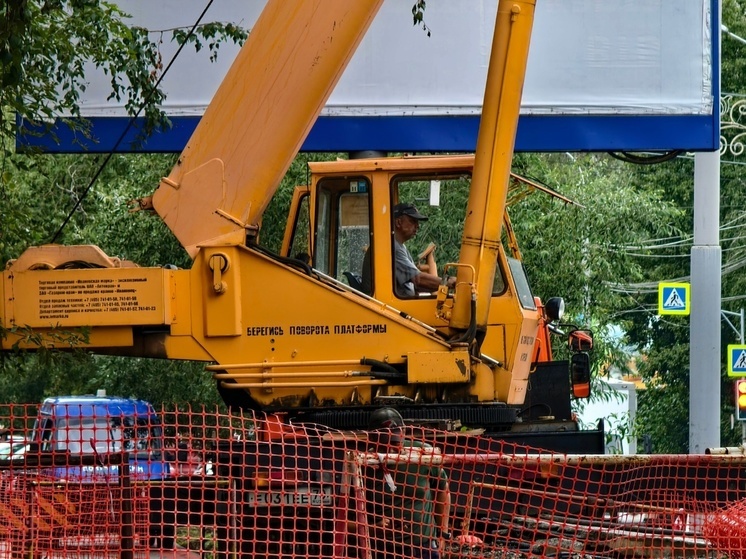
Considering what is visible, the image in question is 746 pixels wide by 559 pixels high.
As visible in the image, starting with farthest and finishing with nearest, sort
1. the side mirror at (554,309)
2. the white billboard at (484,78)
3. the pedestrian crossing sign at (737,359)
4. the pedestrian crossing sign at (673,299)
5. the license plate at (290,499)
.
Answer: the pedestrian crossing sign at (737,359), the pedestrian crossing sign at (673,299), the white billboard at (484,78), the side mirror at (554,309), the license plate at (290,499)

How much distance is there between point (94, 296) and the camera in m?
9.60

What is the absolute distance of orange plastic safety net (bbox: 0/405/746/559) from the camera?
284 inches

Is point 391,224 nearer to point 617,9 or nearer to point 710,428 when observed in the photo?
point 617,9

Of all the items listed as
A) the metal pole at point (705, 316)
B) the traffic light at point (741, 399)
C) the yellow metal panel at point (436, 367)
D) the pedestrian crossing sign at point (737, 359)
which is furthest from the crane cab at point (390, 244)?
the pedestrian crossing sign at point (737, 359)

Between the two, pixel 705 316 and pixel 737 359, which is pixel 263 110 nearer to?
pixel 705 316

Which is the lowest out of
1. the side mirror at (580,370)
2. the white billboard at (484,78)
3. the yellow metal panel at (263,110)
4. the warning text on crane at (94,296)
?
the side mirror at (580,370)

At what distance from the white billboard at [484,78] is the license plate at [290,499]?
6726mm

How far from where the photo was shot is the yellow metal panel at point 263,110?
948 cm

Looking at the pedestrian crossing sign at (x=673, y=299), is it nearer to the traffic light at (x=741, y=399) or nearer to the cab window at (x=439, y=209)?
the traffic light at (x=741, y=399)

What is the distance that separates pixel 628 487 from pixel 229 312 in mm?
3020

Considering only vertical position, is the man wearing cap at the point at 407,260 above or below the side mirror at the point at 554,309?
above

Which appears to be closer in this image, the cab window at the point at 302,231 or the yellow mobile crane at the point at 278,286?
the yellow mobile crane at the point at 278,286

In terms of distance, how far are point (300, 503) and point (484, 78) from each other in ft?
24.2

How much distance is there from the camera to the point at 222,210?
31.6ft
